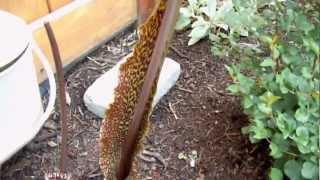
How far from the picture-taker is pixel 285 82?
1.21 m

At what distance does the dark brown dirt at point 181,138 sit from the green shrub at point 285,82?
0.16 meters

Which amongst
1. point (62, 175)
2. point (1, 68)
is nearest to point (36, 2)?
point (1, 68)

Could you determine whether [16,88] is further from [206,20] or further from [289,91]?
[206,20]

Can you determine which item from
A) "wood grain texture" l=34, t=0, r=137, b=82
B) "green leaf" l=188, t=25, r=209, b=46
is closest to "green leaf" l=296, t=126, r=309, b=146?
"green leaf" l=188, t=25, r=209, b=46

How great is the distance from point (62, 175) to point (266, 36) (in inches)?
20.7

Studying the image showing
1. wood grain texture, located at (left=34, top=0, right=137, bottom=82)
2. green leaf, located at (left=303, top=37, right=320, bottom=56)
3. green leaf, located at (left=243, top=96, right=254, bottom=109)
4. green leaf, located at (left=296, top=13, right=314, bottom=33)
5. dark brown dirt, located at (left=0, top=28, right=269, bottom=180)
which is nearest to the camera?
green leaf, located at (left=303, top=37, right=320, bottom=56)

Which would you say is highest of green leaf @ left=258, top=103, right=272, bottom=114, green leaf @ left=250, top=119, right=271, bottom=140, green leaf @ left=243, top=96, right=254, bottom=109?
green leaf @ left=258, top=103, right=272, bottom=114

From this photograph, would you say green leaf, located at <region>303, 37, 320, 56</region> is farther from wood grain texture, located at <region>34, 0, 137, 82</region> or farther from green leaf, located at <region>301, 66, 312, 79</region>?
wood grain texture, located at <region>34, 0, 137, 82</region>

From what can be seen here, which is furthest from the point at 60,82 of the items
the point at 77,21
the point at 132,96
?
the point at 77,21

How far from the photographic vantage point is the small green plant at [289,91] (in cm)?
115

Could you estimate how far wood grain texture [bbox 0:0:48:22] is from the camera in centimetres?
153

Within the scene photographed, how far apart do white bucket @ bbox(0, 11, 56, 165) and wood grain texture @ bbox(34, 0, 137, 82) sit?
0.35 meters

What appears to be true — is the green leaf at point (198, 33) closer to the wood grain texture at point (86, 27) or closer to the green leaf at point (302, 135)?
the wood grain texture at point (86, 27)

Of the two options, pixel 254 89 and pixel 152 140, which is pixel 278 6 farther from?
A: pixel 152 140
